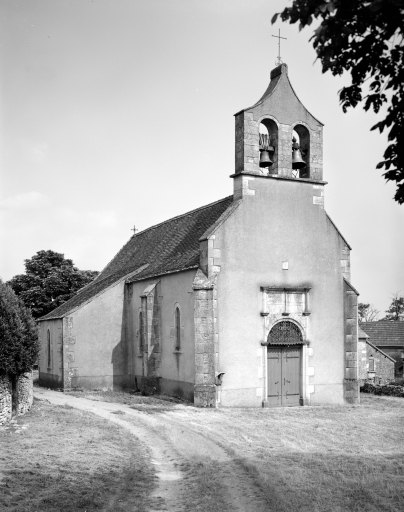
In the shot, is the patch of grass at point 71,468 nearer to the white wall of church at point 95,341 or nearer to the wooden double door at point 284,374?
the wooden double door at point 284,374

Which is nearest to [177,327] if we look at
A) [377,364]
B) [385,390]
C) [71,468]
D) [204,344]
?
[204,344]

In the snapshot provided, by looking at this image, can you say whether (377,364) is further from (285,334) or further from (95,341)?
(95,341)

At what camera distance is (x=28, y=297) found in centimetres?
5512

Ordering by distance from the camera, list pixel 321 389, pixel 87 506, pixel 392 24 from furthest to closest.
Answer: pixel 321 389, pixel 87 506, pixel 392 24

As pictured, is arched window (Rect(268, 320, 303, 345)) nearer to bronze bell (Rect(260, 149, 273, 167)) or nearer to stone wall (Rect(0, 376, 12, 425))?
bronze bell (Rect(260, 149, 273, 167))

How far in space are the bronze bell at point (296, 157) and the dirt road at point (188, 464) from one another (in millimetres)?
11787

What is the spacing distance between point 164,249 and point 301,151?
993 centimetres

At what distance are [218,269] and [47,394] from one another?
1160 cm

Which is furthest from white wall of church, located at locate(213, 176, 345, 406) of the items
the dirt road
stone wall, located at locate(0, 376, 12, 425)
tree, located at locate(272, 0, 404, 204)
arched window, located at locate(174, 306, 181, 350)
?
tree, located at locate(272, 0, 404, 204)

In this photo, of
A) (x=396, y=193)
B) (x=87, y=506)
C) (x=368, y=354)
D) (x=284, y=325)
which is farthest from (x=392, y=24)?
(x=368, y=354)

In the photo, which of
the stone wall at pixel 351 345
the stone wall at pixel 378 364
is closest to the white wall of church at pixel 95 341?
the stone wall at pixel 351 345

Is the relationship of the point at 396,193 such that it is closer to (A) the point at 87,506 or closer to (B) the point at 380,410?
(A) the point at 87,506

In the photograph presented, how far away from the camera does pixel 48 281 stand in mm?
55656

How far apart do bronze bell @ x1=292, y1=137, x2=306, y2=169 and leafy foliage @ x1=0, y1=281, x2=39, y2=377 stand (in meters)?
13.3
